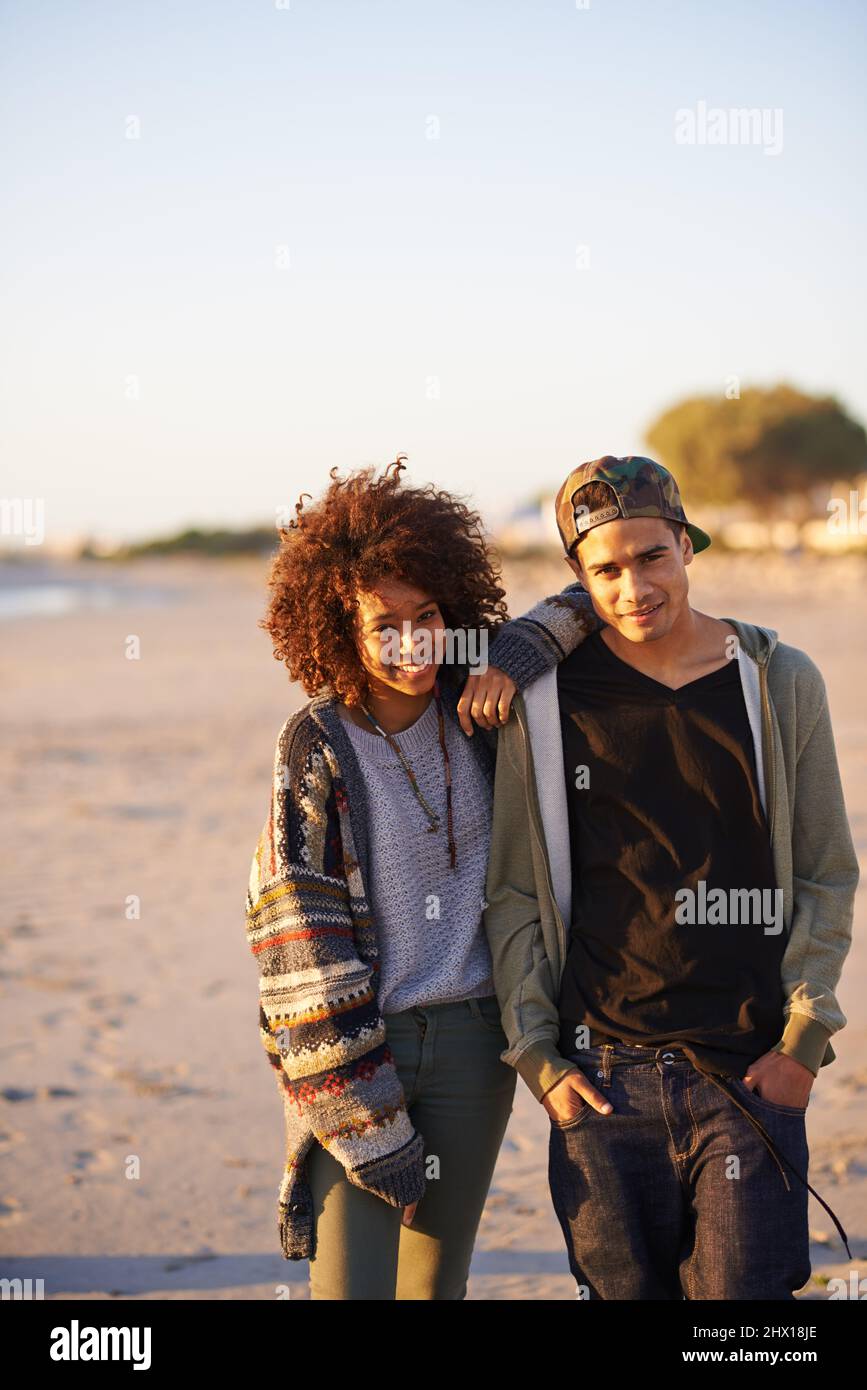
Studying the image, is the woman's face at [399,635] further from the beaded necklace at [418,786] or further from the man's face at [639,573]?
the man's face at [639,573]

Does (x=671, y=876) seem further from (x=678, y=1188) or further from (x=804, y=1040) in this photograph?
(x=678, y=1188)

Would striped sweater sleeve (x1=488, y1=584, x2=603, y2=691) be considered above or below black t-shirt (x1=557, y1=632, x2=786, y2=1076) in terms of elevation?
above

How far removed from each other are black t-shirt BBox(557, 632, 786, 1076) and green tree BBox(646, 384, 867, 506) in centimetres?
5110

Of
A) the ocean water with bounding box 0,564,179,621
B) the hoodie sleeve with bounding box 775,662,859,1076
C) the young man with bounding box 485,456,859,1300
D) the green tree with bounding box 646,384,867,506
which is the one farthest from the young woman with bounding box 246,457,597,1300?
the green tree with bounding box 646,384,867,506

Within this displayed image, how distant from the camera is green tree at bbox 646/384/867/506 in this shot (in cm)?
5238

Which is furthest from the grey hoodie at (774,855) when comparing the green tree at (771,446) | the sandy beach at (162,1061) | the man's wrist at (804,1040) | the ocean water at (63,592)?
the green tree at (771,446)

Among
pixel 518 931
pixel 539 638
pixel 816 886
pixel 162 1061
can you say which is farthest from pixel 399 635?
pixel 162 1061

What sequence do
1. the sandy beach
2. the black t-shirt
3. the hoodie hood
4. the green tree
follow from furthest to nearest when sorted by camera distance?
the green tree < the sandy beach < the hoodie hood < the black t-shirt

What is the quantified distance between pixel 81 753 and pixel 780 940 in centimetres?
1234

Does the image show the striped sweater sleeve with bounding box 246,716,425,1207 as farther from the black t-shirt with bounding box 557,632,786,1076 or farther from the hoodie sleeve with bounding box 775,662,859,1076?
the hoodie sleeve with bounding box 775,662,859,1076

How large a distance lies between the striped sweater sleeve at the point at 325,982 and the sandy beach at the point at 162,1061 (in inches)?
27.0

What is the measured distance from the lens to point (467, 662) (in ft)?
10.0

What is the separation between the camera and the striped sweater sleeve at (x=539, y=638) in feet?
9.40
